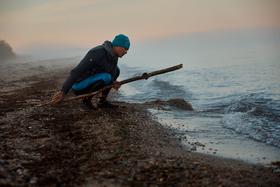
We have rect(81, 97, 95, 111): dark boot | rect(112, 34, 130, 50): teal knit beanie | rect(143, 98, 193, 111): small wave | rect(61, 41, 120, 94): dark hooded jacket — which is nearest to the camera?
rect(61, 41, 120, 94): dark hooded jacket

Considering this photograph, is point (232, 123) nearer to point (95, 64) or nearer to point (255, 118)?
point (255, 118)

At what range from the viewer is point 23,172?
5590 millimetres

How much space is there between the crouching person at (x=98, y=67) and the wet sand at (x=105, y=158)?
0.89 metres

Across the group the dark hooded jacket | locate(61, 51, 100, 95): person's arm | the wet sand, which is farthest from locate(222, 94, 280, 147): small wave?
locate(61, 51, 100, 95): person's arm

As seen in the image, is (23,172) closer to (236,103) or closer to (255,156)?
(255,156)

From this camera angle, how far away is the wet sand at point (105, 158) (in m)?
5.49

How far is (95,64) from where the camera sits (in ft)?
31.7

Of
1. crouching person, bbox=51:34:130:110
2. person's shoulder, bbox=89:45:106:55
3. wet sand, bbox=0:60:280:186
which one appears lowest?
wet sand, bbox=0:60:280:186

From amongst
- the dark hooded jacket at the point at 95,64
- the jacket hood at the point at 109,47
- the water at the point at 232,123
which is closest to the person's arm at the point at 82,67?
the dark hooded jacket at the point at 95,64

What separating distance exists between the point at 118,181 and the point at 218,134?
4661 mm

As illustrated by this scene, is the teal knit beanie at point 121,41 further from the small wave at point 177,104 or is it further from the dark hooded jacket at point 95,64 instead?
the small wave at point 177,104

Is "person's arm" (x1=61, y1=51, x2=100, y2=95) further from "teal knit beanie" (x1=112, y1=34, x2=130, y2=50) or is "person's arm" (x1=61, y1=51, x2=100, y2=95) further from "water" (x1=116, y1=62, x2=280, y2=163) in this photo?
"water" (x1=116, y1=62, x2=280, y2=163)

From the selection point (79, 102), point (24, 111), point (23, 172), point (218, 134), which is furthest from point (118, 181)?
point (79, 102)

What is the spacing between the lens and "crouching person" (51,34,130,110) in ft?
31.1
